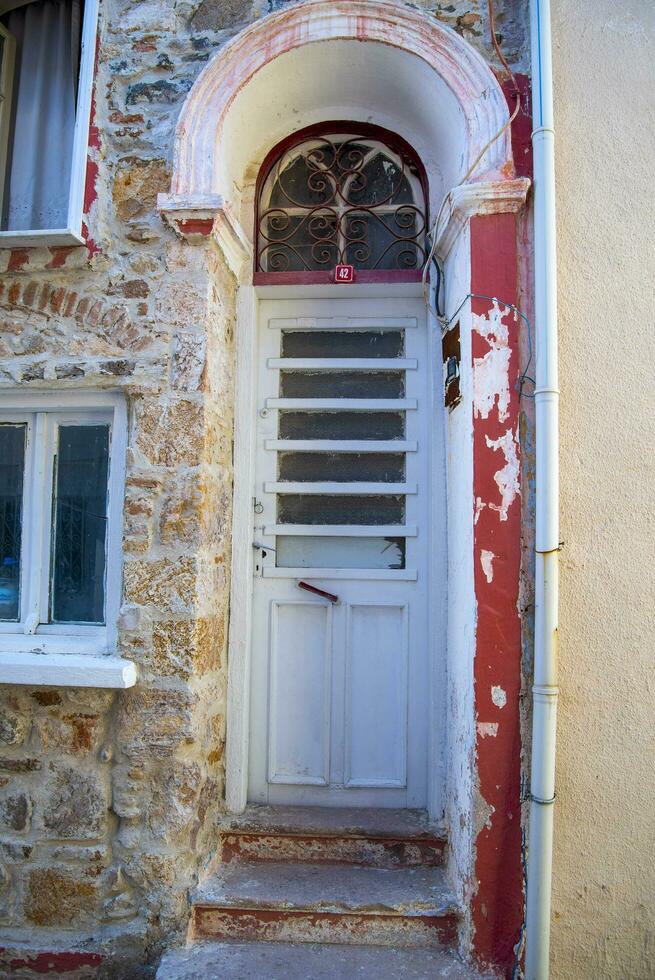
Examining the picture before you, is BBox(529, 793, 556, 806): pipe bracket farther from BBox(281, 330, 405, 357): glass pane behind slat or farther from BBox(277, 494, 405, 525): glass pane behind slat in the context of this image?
BBox(281, 330, 405, 357): glass pane behind slat

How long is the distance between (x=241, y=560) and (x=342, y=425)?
845 mm

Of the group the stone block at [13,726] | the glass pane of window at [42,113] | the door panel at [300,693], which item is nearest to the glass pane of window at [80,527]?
the stone block at [13,726]

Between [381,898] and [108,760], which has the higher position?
[108,760]

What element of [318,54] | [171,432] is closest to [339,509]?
[171,432]

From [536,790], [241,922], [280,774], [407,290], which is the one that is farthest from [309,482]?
[241,922]

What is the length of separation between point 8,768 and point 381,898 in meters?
1.64

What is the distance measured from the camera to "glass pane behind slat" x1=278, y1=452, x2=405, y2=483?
359 centimetres

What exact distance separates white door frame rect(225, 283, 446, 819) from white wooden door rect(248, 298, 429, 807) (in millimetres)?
68

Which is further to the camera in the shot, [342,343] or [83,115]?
[342,343]

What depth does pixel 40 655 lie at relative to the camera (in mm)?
3084

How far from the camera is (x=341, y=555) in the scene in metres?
3.59

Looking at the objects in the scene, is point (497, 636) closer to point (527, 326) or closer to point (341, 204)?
point (527, 326)

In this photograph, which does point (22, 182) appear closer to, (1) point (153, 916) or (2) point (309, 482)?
(2) point (309, 482)

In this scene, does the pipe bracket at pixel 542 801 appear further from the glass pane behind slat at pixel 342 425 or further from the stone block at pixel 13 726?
the stone block at pixel 13 726
